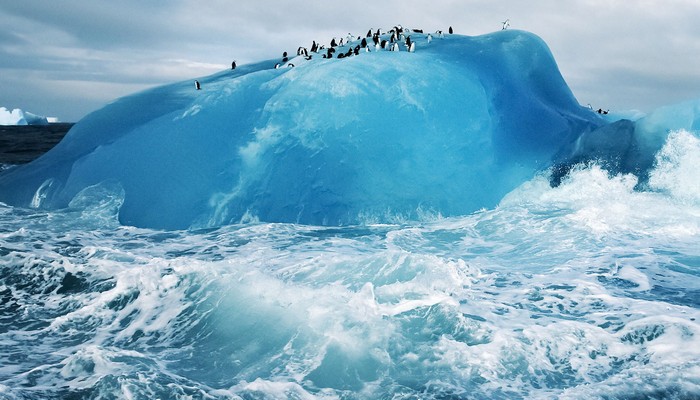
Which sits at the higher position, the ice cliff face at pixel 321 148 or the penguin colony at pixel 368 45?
the penguin colony at pixel 368 45

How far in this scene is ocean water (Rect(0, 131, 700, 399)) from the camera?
181 inches

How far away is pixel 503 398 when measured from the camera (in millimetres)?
4363

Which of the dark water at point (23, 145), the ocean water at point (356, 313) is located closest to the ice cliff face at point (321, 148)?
the ocean water at point (356, 313)

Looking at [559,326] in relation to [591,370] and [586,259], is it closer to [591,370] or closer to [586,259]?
[591,370]

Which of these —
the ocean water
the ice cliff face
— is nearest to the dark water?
the ice cliff face

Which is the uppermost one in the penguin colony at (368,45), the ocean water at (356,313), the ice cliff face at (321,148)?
the penguin colony at (368,45)

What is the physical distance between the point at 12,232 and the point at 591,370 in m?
8.99

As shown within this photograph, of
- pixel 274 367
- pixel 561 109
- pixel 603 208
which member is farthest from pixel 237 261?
pixel 561 109

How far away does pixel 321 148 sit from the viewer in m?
11.3

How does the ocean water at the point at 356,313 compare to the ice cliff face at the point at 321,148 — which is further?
the ice cliff face at the point at 321,148

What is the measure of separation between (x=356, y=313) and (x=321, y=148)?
612 cm

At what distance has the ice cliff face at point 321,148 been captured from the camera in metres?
11.0

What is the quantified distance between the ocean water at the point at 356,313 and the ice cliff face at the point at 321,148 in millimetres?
1137

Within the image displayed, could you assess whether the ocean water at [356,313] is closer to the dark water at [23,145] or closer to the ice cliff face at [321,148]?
the ice cliff face at [321,148]
